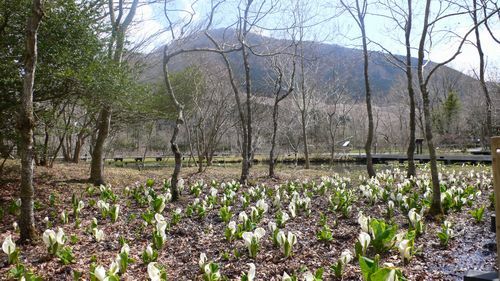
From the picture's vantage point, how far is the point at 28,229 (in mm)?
4957

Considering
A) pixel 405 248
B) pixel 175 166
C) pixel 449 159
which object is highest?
pixel 175 166

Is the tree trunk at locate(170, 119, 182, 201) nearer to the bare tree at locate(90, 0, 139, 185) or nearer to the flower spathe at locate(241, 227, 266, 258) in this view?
the bare tree at locate(90, 0, 139, 185)

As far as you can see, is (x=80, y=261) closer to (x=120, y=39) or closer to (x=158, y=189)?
(x=158, y=189)

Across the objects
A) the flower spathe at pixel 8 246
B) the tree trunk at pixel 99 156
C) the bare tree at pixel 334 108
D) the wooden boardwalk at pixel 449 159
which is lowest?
the flower spathe at pixel 8 246

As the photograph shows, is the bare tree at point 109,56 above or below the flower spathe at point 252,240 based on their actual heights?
above

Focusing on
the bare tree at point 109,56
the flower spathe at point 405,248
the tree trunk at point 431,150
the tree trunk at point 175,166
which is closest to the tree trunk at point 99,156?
the bare tree at point 109,56

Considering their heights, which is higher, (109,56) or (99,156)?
(109,56)

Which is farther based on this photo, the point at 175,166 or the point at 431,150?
the point at 175,166

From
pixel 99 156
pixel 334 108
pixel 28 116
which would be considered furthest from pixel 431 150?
pixel 334 108

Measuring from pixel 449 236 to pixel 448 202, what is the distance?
1.95 meters

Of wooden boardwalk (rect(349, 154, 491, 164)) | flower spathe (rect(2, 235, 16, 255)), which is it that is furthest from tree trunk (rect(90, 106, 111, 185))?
wooden boardwalk (rect(349, 154, 491, 164))

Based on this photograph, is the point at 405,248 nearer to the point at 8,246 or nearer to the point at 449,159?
the point at 8,246

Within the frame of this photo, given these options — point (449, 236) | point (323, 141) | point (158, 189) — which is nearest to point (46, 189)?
point (158, 189)

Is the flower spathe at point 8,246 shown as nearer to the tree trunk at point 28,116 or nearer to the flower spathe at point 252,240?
the tree trunk at point 28,116
